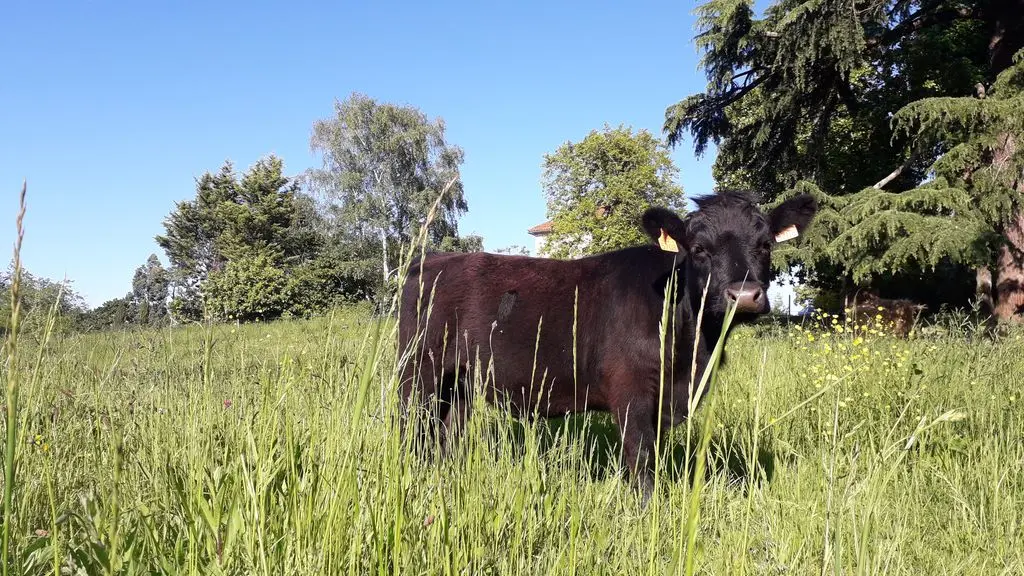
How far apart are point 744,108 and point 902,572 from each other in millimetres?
23580

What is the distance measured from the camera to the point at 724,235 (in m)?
3.93

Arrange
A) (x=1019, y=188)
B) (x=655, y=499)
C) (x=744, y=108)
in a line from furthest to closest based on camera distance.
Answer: (x=744, y=108) → (x=1019, y=188) → (x=655, y=499)

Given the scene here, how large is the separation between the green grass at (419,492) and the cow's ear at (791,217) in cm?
101

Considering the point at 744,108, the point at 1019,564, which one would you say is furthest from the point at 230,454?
the point at 744,108

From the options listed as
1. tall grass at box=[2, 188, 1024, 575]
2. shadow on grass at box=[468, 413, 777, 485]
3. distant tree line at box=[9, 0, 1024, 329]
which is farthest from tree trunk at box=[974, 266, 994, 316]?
shadow on grass at box=[468, 413, 777, 485]

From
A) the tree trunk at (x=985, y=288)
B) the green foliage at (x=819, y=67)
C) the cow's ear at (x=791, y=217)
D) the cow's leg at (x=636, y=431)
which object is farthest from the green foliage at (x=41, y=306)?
the tree trunk at (x=985, y=288)

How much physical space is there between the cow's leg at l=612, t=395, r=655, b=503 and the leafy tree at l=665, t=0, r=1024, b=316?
9.64 metres

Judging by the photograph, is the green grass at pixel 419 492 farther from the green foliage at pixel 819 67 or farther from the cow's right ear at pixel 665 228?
the green foliage at pixel 819 67

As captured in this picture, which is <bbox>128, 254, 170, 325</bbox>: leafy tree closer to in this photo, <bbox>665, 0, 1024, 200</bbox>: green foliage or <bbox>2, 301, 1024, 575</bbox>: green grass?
<bbox>2, 301, 1024, 575</bbox>: green grass

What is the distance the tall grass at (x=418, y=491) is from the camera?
4.88 ft

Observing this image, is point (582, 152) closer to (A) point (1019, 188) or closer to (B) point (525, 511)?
(A) point (1019, 188)

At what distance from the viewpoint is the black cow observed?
3895 mm

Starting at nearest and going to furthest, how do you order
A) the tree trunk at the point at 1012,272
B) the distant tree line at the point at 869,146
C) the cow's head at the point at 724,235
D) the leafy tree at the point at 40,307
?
the leafy tree at the point at 40,307 → the cow's head at the point at 724,235 → the distant tree line at the point at 869,146 → the tree trunk at the point at 1012,272

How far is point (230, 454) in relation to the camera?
2221 mm
